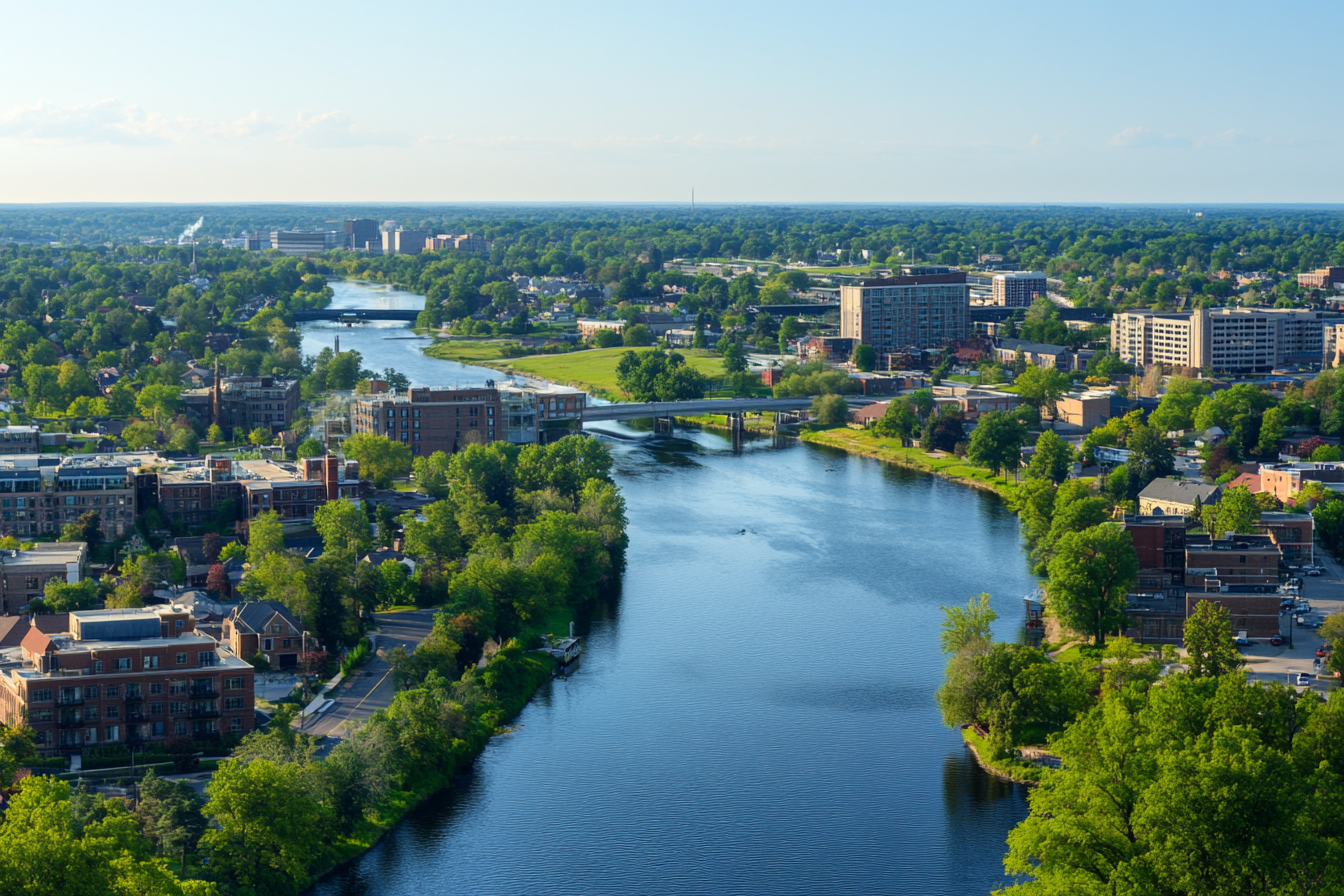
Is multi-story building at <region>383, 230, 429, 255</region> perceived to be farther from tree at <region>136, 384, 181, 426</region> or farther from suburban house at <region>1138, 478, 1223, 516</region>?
suburban house at <region>1138, 478, 1223, 516</region>

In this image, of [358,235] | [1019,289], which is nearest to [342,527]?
[1019,289]

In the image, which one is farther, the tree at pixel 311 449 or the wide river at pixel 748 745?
the tree at pixel 311 449

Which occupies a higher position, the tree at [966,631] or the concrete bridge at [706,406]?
the concrete bridge at [706,406]

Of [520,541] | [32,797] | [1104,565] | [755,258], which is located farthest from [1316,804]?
[755,258]

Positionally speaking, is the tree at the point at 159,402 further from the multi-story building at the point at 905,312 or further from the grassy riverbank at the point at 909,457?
the multi-story building at the point at 905,312

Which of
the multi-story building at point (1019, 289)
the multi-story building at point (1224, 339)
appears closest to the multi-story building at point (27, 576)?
the multi-story building at point (1224, 339)

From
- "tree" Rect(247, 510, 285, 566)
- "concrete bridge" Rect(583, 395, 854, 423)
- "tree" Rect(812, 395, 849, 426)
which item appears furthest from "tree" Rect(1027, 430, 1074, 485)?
"tree" Rect(247, 510, 285, 566)

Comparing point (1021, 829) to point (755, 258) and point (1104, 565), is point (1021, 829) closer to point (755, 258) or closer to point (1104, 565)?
point (1104, 565)

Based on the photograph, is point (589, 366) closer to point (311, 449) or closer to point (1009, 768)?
→ point (311, 449)
